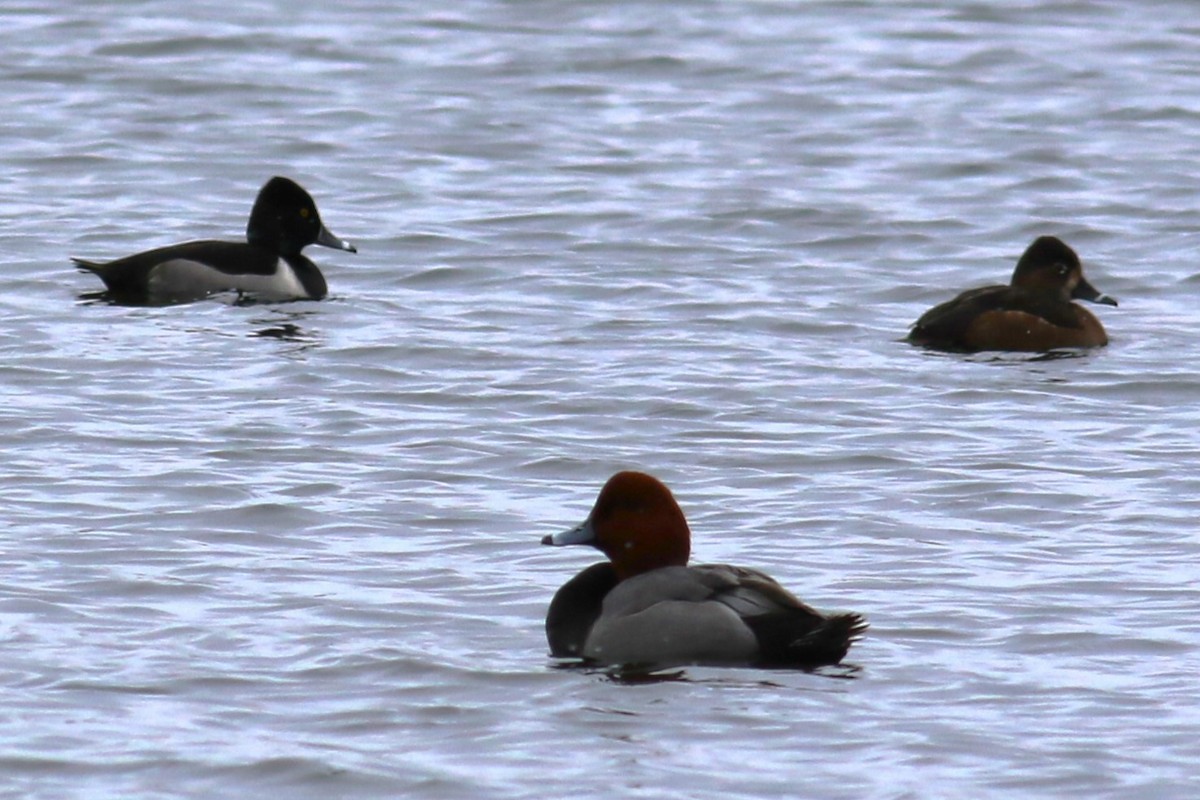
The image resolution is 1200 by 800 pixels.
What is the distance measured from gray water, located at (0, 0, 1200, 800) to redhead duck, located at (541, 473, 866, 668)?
100 millimetres

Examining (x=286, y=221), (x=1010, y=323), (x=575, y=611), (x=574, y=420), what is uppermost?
(x=286, y=221)

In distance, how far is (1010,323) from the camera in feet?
40.6

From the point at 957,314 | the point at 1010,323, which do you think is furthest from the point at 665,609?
the point at 1010,323

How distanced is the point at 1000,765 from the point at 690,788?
2.66 feet

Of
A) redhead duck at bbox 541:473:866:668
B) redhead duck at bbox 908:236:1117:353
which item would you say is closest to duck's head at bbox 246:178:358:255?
redhead duck at bbox 908:236:1117:353

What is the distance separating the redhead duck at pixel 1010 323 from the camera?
12328 millimetres

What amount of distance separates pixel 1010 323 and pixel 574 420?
2593mm

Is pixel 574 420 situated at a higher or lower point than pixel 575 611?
lower

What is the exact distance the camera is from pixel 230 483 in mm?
9461

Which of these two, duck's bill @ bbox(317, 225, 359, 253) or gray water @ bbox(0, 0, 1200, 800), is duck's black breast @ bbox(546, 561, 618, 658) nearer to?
gray water @ bbox(0, 0, 1200, 800)

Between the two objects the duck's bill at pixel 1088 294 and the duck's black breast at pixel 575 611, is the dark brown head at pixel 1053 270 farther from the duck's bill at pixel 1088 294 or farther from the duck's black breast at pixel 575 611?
the duck's black breast at pixel 575 611

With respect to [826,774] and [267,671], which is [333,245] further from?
[826,774]

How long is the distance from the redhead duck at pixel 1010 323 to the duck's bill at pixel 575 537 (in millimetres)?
4868

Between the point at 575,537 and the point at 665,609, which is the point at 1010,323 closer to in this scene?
the point at 575,537
